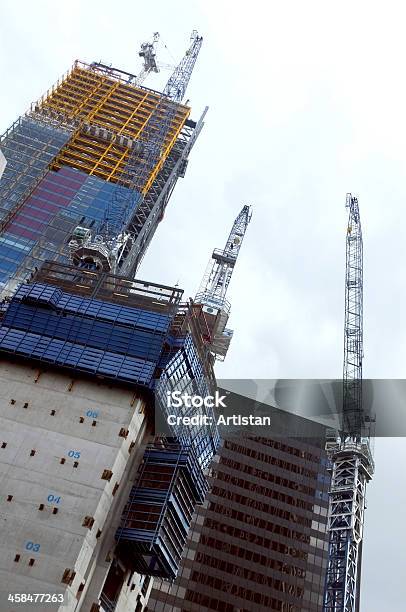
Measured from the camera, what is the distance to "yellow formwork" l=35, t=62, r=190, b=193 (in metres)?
154

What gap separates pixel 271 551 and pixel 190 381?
7318cm

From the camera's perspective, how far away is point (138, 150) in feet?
528

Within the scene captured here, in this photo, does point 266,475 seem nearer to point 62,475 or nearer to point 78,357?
point 78,357

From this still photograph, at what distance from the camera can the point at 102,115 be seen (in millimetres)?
170625

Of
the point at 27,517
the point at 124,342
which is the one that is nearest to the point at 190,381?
the point at 124,342

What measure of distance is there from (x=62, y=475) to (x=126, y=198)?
83.4m

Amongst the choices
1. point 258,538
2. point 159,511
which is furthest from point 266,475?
point 159,511

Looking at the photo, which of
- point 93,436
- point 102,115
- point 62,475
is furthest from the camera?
point 102,115

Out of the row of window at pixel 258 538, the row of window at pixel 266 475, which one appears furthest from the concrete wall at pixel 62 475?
the row of window at pixel 266 475

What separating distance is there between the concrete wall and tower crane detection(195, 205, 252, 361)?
3307 inches

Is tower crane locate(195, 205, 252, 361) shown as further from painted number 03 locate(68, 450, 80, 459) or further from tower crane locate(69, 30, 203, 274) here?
painted number 03 locate(68, 450, 80, 459)

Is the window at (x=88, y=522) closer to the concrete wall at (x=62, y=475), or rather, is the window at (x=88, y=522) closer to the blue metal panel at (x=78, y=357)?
the concrete wall at (x=62, y=475)

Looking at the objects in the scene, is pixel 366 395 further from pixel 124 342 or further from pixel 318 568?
pixel 318 568

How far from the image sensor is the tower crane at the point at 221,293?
6560 inches
